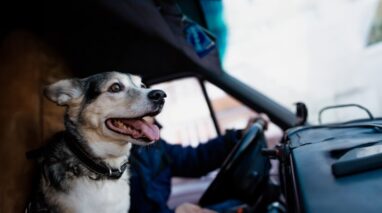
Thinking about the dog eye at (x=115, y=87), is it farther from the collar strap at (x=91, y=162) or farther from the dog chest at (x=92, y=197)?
the dog chest at (x=92, y=197)

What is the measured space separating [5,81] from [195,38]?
97cm

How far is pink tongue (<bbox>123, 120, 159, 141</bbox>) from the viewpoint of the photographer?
1253mm

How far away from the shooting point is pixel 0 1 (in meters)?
1.66

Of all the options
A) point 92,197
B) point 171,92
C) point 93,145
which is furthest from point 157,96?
point 171,92

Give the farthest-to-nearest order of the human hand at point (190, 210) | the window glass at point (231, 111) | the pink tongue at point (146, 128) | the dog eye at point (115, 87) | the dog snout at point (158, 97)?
the window glass at point (231, 111) < the human hand at point (190, 210) < the dog eye at point (115, 87) < the dog snout at point (158, 97) < the pink tongue at point (146, 128)

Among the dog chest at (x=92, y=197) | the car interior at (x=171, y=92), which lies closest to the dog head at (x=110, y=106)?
the dog chest at (x=92, y=197)

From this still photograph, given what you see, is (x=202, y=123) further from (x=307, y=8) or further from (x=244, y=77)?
(x=307, y=8)

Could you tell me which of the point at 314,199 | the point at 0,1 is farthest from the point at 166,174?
the point at 314,199

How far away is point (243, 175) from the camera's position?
1884mm

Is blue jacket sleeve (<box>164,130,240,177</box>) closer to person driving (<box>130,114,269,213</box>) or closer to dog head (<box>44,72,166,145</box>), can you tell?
person driving (<box>130,114,269,213</box>)

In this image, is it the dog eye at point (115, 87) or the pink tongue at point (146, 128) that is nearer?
the pink tongue at point (146, 128)

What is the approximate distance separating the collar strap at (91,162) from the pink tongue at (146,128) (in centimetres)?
21

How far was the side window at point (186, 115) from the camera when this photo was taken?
7.97 feet

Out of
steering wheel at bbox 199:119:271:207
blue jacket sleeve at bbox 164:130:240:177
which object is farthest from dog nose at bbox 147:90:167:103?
blue jacket sleeve at bbox 164:130:240:177
